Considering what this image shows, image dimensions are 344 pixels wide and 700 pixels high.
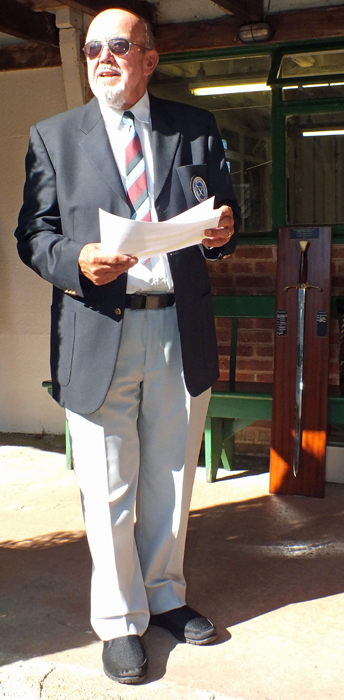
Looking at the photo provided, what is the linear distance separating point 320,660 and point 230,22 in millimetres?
4102

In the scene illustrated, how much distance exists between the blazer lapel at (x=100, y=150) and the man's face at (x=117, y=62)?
93mm

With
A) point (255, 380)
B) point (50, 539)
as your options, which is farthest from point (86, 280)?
point (255, 380)

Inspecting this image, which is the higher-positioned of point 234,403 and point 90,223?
point 90,223

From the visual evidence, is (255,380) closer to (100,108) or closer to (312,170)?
(312,170)

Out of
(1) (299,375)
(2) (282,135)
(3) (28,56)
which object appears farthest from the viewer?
(3) (28,56)

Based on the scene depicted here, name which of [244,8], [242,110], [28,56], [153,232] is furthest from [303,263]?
[28,56]

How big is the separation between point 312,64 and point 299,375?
7.11 ft

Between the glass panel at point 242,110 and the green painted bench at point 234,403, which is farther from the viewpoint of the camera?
the glass panel at point 242,110

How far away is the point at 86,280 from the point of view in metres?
2.45

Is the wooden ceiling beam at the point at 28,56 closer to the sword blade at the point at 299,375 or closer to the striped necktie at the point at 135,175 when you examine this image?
the sword blade at the point at 299,375

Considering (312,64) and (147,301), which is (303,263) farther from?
(147,301)

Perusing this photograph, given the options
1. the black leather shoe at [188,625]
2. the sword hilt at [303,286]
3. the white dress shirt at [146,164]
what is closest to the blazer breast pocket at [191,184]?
the white dress shirt at [146,164]

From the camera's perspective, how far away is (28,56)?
18.1 ft

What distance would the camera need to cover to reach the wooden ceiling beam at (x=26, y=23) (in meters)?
4.81
